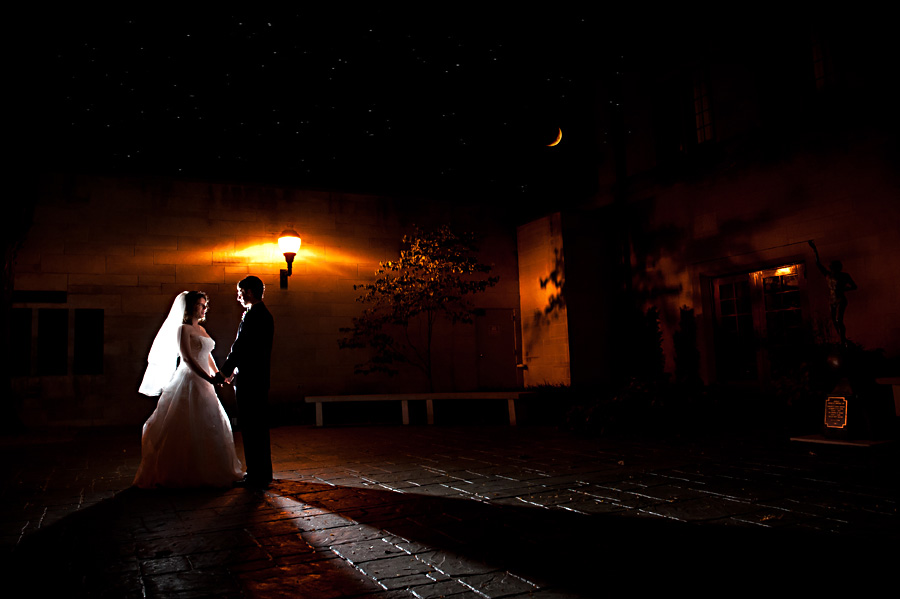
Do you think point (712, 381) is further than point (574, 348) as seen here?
No

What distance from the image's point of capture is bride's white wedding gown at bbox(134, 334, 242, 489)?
5.09 m

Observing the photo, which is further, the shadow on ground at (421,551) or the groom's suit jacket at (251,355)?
the groom's suit jacket at (251,355)

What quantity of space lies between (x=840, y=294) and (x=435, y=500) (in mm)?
5313

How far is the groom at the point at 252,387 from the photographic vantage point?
521cm

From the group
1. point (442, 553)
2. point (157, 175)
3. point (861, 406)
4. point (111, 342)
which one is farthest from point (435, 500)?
point (157, 175)

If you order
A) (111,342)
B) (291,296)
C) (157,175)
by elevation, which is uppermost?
(157,175)

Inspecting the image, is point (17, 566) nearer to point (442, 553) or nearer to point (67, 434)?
point (442, 553)

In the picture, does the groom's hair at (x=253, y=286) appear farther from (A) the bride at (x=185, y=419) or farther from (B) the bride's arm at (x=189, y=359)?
(B) the bride's arm at (x=189, y=359)

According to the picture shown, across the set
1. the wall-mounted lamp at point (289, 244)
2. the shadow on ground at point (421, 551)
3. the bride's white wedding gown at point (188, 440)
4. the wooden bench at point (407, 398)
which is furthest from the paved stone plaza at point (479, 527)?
the wall-mounted lamp at point (289, 244)

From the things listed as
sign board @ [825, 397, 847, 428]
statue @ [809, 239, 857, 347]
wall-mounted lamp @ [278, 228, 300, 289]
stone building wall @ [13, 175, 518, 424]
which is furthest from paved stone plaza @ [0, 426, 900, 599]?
wall-mounted lamp @ [278, 228, 300, 289]

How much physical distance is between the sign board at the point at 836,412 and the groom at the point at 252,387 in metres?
5.90

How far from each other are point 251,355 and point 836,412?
20.1 ft

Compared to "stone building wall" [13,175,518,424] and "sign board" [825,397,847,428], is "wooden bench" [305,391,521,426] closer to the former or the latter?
"stone building wall" [13,175,518,424]

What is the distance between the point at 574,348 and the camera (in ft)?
40.1
